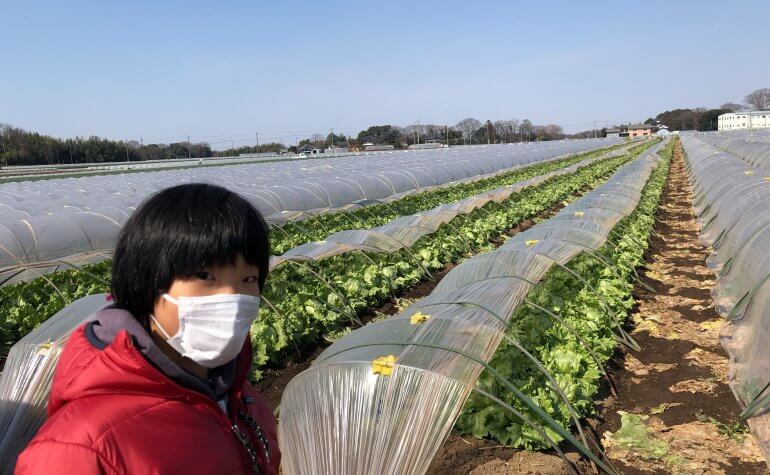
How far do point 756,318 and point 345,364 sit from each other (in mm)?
4129

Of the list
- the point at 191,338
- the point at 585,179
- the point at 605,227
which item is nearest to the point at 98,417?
the point at 191,338

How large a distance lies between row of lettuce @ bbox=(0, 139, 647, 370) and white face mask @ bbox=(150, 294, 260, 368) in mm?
4382

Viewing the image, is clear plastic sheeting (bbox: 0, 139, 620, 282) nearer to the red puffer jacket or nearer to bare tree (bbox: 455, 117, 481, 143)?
the red puffer jacket

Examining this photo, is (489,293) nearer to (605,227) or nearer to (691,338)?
(691,338)

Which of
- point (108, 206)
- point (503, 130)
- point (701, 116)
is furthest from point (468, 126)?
point (108, 206)

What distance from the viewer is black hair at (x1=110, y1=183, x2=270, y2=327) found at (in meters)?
1.39

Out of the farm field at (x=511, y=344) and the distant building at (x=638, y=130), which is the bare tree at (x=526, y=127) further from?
the farm field at (x=511, y=344)

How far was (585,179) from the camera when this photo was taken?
73.8ft

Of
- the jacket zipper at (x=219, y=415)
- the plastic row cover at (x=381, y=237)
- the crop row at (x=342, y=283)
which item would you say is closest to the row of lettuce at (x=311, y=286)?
the crop row at (x=342, y=283)

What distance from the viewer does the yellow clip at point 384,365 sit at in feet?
10.2

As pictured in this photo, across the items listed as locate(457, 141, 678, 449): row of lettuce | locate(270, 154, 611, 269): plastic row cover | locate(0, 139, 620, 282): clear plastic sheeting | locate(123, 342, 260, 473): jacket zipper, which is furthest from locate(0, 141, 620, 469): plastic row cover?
locate(457, 141, 678, 449): row of lettuce

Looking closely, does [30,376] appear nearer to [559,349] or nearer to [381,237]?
[559,349]

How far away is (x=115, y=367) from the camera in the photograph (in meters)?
1.21

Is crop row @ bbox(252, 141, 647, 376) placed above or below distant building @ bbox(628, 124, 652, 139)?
below
